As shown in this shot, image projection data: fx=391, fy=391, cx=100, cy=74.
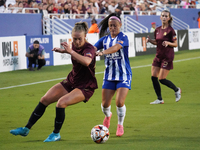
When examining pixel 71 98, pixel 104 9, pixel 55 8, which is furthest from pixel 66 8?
pixel 71 98

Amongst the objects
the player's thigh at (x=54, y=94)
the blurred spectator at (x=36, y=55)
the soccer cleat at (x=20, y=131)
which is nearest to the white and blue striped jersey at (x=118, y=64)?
the player's thigh at (x=54, y=94)

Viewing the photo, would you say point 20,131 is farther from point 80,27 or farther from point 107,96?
Answer: point 80,27

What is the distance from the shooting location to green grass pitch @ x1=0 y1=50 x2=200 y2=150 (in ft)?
20.0

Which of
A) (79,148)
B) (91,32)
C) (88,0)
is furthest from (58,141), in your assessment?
(88,0)

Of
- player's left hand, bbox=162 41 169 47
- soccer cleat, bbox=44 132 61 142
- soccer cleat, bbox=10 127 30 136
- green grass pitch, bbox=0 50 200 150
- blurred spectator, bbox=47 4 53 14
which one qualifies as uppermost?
blurred spectator, bbox=47 4 53 14

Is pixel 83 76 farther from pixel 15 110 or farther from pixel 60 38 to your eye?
pixel 60 38

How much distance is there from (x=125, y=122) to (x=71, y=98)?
2.21 metres

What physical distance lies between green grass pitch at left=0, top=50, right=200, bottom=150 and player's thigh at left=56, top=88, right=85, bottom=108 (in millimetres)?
618

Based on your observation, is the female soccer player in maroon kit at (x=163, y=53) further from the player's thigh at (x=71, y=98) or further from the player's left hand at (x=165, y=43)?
the player's thigh at (x=71, y=98)

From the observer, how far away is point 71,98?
6.14 meters

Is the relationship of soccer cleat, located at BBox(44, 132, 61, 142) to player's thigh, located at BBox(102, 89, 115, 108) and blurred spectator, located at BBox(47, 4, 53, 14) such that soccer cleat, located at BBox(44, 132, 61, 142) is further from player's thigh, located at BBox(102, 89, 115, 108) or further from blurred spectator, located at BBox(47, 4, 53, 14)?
blurred spectator, located at BBox(47, 4, 53, 14)

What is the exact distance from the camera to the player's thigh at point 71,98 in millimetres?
6109

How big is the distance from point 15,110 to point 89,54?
4.14 meters

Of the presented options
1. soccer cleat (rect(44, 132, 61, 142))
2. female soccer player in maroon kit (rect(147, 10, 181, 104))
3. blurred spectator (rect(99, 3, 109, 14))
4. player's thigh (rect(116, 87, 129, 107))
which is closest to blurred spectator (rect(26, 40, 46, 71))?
female soccer player in maroon kit (rect(147, 10, 181, 104))
